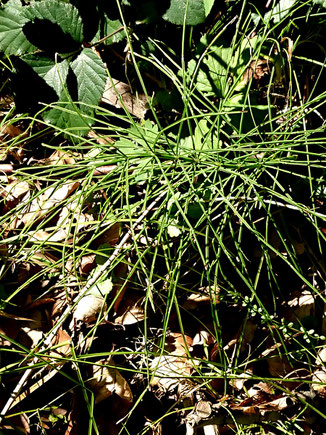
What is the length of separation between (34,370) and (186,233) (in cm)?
63

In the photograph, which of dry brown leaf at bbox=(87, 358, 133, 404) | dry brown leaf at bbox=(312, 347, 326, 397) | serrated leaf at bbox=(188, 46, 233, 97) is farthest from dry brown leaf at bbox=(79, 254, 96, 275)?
dry brown leaf at bbox=(312, 347, 326, 397)

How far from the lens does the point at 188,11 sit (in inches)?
49.6

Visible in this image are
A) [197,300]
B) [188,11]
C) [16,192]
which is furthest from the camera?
[16,192]

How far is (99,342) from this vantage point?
4.50 ft

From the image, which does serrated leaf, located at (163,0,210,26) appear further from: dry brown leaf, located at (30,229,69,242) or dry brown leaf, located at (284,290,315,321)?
dry brown leaf, located at (284,290,315,321)

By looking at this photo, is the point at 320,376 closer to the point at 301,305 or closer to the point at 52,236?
the point at 301,305

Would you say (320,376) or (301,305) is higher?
(301,305)

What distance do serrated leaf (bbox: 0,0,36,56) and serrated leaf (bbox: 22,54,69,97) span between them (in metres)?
0.04

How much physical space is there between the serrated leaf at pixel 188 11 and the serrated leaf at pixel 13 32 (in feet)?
1.45

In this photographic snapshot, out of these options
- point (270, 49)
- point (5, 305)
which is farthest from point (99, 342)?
point (270, 49)

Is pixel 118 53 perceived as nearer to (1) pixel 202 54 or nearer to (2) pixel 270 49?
(1) pixel 202 54

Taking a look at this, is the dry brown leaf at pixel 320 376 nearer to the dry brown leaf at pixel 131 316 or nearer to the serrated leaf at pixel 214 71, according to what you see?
the dry brown leaf at pixel 131 316

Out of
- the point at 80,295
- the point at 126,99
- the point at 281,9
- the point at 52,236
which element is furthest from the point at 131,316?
the point at 281,9

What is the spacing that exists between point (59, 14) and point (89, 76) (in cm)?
20
